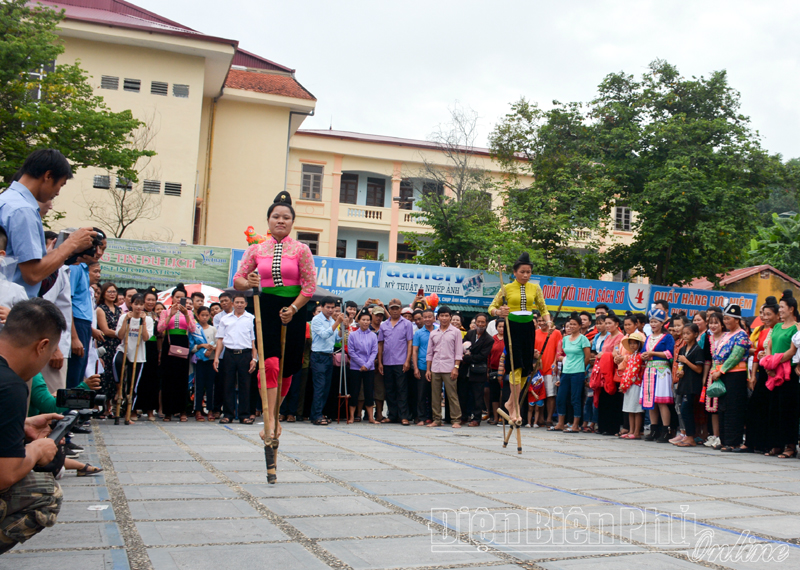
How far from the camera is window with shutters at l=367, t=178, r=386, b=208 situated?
37781mm

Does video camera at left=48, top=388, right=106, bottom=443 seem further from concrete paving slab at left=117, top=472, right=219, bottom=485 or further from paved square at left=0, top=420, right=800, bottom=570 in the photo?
concrete paving slab at left=117, top=472, right=219, bottom=485

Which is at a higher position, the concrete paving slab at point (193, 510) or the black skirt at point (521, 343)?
the black skirt at point (521, 343)

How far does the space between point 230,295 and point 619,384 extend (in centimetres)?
658

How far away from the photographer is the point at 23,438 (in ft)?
9.27

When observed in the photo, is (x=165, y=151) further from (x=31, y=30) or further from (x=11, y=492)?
(x=11, y=492)

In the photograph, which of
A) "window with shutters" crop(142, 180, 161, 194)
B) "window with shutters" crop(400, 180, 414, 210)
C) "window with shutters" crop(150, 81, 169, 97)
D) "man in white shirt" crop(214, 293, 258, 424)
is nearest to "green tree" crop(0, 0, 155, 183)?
"window with shutters" crop(142, 180, 161, 194)

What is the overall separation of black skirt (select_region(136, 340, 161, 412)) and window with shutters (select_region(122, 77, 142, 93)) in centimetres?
1874

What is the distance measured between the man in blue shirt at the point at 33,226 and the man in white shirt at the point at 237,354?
22.2ft

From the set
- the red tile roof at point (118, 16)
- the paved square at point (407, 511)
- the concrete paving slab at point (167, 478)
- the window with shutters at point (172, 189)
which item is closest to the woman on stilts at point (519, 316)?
the paved square at point (407, 511)

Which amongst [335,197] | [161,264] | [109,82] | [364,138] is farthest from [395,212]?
[161,264]

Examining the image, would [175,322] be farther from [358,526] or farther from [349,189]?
[349,189]

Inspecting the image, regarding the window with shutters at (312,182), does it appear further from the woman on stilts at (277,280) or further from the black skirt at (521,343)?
the woman on stilts at (277,280)

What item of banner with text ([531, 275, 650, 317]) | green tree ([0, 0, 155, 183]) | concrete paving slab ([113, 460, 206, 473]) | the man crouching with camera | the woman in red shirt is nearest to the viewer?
the man crouching with camera

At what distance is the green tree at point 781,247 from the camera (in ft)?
117
